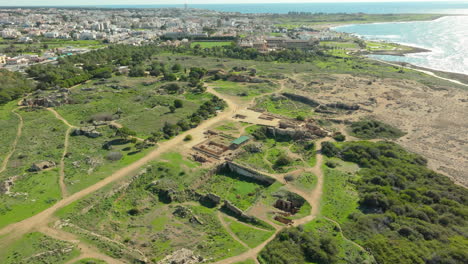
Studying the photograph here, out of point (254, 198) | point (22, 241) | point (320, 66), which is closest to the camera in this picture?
point (22, 241)

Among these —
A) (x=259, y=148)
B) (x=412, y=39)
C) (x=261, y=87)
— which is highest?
(x=412, y=39)

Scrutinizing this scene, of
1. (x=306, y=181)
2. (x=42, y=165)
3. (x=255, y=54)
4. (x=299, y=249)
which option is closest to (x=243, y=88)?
(x=306, y=181)

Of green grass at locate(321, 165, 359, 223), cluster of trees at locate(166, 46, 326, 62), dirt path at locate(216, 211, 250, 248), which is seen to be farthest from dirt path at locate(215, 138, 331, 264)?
cluster of trees at locate(166, 46, 326, 62)

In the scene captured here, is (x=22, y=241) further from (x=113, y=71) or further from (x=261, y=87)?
(x=113, y=71)

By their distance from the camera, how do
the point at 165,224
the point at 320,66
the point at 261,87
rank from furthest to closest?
the point at 320,66
the point at 261,87
the point at 165,224

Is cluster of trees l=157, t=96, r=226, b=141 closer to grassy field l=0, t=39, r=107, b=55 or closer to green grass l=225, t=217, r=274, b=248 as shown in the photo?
green grass l=225, t=217, r=274, b=248

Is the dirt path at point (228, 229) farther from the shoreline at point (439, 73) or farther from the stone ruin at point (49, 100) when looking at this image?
the shoreline at point (439, 73)

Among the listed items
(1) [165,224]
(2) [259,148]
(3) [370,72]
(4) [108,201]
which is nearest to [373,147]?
(2) [259,148]

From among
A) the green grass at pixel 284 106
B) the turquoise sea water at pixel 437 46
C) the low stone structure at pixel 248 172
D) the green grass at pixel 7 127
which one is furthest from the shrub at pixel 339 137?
the turquoise sea water at pixel 437 46
